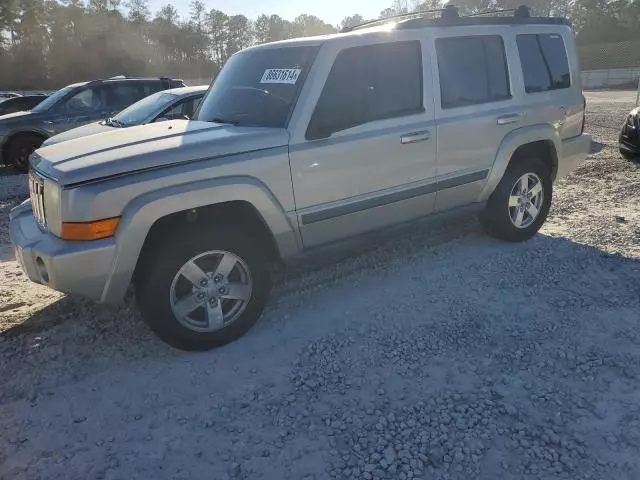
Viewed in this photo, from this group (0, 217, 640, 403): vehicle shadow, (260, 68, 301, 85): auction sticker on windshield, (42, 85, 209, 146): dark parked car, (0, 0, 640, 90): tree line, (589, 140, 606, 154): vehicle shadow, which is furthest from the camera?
(0, 0, 640, 90): tree line

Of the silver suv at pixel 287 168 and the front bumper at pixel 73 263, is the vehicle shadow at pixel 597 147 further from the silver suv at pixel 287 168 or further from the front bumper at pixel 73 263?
the front bumper at pixel 73 263

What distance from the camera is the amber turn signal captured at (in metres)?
2.94

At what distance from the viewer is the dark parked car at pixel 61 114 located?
10227 millimetres

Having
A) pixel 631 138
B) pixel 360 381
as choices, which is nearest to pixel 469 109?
pixel 360 381

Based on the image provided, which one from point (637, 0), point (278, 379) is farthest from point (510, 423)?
point (637, 0)

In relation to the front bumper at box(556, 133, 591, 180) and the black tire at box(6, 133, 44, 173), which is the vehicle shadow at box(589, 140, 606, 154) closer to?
the front bumper at box(556, 133, 591, 180)

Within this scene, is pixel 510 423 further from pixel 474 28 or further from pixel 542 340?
pixel 474 28

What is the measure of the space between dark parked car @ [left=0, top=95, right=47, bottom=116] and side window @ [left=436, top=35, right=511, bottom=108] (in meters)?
14.5

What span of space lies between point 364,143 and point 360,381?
1.71 meters

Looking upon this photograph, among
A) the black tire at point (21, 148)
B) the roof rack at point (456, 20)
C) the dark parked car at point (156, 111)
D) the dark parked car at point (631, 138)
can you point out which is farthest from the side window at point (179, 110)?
the dark parked car at point (631, 138)

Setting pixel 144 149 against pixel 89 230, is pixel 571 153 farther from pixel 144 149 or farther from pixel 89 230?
pixel 89 230

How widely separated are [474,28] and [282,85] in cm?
194

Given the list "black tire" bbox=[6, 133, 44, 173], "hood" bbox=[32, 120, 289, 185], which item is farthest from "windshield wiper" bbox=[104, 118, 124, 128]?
"hood" bbox=[32, 120, 289, 185]

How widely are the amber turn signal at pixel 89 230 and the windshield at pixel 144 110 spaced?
5427mm
